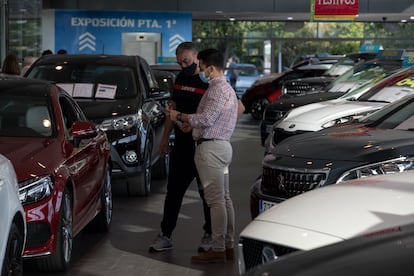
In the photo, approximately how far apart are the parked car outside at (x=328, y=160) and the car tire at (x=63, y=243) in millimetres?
1572

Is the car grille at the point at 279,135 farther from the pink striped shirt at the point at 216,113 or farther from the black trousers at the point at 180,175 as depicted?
the pink striped shirt at the point at 216,113

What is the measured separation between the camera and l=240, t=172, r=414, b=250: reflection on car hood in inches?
200

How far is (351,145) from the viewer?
26.2ft

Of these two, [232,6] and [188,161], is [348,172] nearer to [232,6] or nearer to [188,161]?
[188,161]

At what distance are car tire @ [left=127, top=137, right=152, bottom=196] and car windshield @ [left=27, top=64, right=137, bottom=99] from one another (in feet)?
2.45

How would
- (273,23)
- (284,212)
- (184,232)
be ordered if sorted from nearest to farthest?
(284,212) < (184,232) < (273,23)

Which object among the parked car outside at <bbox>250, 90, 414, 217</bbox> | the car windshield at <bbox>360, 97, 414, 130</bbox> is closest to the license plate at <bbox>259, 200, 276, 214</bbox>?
the parked car outside at <bbox>250, 90, 414, 217</bbox>

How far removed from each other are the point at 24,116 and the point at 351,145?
284 centimetres

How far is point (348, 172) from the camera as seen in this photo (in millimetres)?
7664

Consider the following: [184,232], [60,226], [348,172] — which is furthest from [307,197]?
[184,232]

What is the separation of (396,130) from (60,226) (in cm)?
307

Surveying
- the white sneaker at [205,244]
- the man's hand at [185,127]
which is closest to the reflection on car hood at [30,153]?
the man's hand at [185,127]

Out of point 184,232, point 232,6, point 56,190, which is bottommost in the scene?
point 184,232

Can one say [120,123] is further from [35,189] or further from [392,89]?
[35,189]
